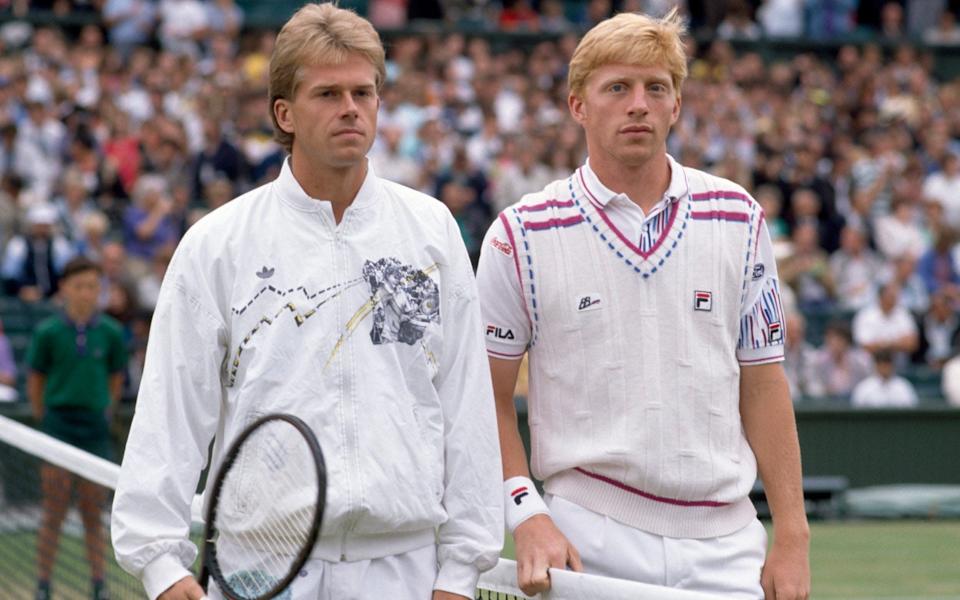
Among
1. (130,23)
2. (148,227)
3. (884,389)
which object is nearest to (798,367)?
(884,389)

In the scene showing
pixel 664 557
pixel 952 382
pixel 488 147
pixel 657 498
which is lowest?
pixel 952 382

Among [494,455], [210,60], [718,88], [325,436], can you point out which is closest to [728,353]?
[494,455]

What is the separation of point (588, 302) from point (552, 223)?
22 cm

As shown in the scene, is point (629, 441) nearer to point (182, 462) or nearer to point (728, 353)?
point (728, 353)

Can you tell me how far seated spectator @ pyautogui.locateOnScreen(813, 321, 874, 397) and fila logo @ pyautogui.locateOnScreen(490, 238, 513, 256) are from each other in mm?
11282

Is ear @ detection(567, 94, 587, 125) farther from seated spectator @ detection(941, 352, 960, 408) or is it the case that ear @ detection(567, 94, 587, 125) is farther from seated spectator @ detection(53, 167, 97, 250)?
seated spectator @ detection(941, 352, 960, 408)

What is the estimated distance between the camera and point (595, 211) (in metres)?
4.06

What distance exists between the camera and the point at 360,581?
3.62 metres

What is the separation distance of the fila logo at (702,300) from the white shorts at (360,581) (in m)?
0.92

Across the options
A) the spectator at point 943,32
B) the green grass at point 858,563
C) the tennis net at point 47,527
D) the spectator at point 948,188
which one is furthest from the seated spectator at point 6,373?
the spectator at point 943,32

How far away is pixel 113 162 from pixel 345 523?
12967 mm

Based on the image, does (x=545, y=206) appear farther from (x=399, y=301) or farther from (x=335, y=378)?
(x=335, y=378)

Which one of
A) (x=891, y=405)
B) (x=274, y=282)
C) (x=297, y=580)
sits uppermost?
(x=274, y=282)

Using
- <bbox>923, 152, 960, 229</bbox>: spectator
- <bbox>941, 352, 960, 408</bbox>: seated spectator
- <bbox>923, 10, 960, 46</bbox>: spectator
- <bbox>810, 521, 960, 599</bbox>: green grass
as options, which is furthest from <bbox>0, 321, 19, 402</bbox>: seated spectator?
<bbox>923, 10, 960, 46</bbox>: spectator
